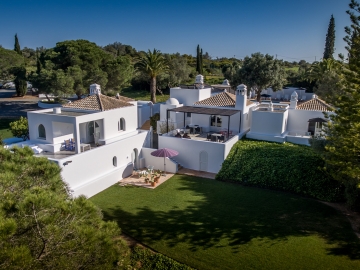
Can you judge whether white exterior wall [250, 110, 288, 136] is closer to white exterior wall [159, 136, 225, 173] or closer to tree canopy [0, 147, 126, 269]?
white exterior wall [159, 136, 225, 173]

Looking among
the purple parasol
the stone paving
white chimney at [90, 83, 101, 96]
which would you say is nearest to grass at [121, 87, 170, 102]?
white chimney at [90, 83, 101, 96]

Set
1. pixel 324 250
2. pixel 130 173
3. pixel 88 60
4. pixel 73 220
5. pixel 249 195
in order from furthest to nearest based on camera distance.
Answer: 1. pixel 88 60
2. pixel 130 173
3. pixel 249 195
4. pixel 324 250
5. pixel 73 220

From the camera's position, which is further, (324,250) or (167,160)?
(167,160)

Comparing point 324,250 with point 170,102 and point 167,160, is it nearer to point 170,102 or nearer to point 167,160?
point 167,160

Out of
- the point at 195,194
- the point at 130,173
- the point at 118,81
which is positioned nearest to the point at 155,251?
the point at 195,194

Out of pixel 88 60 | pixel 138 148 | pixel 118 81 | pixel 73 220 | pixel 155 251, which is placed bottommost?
pixel 155 251

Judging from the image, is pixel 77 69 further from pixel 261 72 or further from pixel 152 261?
pixel 152 261

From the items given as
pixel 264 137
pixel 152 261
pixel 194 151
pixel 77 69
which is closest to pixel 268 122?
pixel 264 137
